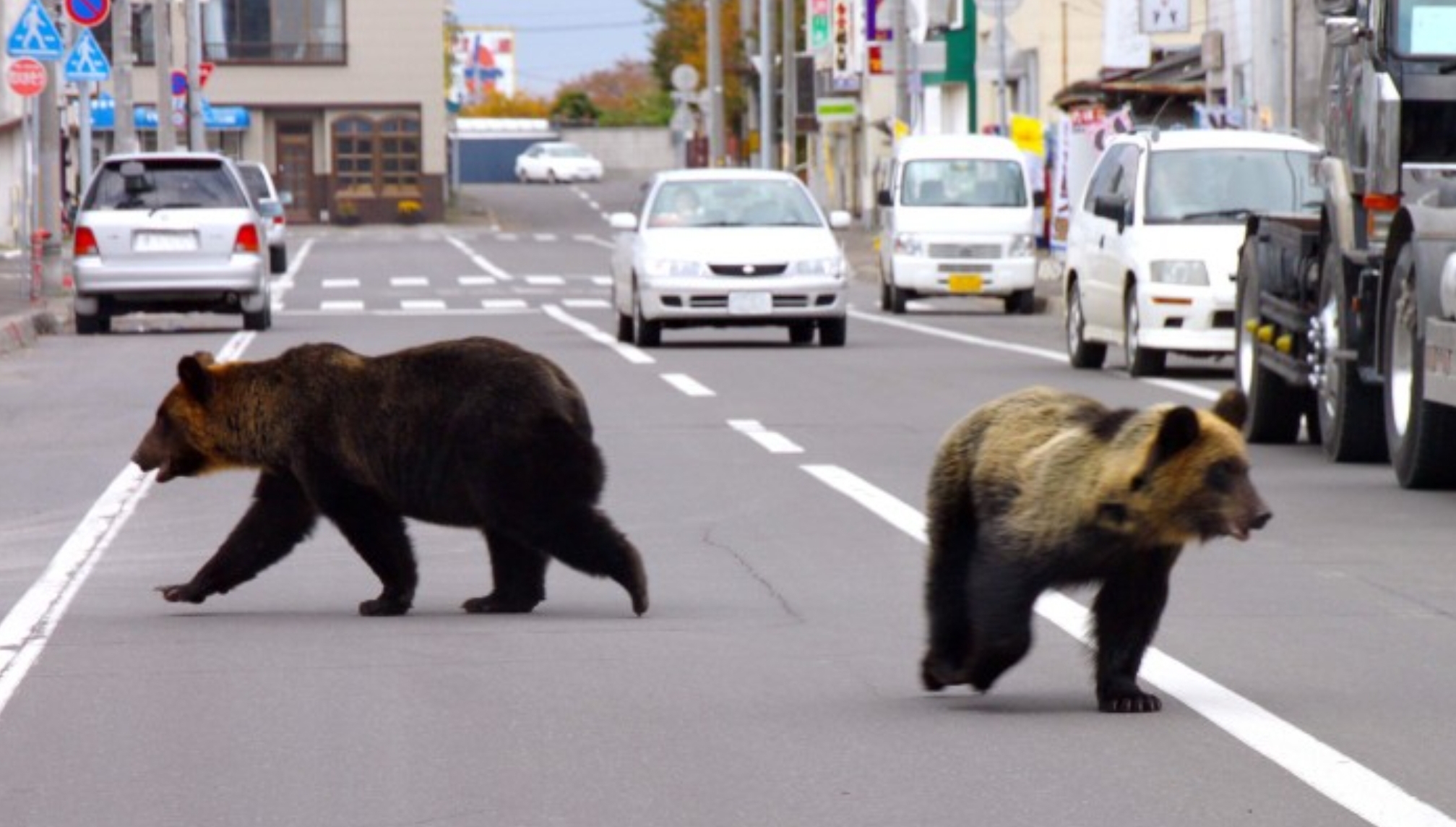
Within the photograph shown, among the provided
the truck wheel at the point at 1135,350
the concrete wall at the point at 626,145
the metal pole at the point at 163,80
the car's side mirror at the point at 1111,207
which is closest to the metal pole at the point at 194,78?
the metal pole at the point at 163,80

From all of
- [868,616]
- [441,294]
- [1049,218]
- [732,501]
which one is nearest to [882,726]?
[868,616]

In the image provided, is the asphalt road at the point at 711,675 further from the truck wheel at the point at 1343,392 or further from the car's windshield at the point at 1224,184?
the car's windshield at the point at 1224,184

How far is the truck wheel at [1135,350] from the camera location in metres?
22.9

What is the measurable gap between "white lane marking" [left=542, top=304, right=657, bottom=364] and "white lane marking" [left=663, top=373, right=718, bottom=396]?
1.85m

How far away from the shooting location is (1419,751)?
762cm

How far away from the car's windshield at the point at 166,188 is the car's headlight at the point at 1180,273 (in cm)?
1136

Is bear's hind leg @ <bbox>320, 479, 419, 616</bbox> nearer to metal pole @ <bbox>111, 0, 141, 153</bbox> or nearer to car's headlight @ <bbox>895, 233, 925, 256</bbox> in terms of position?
car's headlight @ <bbox>895, 233, 925, 256</bbox>

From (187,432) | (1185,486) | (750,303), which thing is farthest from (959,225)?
(1185,486)

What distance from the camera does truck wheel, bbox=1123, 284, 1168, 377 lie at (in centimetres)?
2289

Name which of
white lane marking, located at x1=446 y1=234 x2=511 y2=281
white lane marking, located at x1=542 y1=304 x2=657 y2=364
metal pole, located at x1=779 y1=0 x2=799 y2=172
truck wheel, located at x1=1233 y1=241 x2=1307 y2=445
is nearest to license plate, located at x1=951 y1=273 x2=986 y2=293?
white lane marking, located at x1=542 y1=304 x2=657 y2=364

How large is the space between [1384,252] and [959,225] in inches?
824

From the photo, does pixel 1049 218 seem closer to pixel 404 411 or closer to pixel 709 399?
pixel 709 399

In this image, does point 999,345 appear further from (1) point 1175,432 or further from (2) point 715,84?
(2) point 715,84

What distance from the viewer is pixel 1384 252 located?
50.1ft
